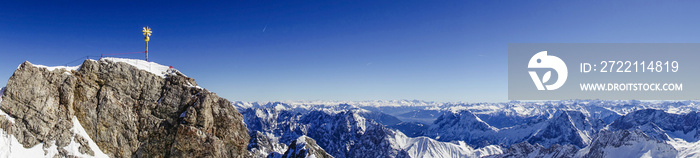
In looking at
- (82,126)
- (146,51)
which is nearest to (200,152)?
(82,126)

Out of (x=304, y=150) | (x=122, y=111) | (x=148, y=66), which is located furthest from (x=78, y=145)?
(x=304, y=150)

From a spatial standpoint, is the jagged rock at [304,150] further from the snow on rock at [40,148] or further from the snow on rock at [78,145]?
the snow on rock at [40,148]

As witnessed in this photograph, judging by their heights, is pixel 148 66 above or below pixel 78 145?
above

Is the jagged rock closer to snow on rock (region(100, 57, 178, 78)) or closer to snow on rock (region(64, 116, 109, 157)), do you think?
snow on rock (region(100, 57, 178, 78))

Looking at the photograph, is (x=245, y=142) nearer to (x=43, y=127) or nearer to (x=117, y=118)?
(x=117, y=118)

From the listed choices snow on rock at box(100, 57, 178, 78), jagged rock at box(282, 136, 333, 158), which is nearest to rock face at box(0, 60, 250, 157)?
snow on rock at box(100, 57, 178, 78)

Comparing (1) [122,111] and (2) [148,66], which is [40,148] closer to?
(1) [122,111]
